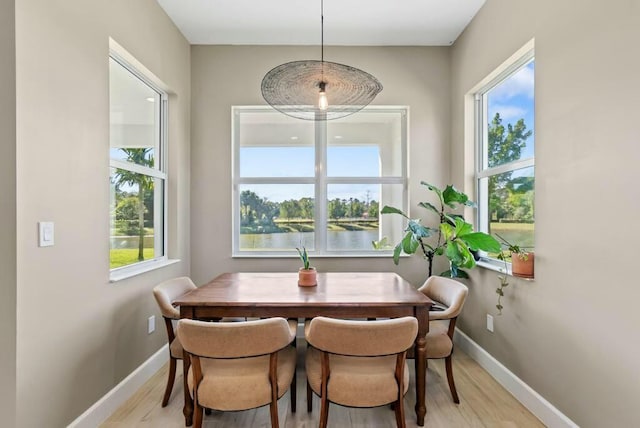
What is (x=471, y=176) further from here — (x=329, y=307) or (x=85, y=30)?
(x=85, y=30)

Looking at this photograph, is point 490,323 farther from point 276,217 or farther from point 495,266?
point 276,217

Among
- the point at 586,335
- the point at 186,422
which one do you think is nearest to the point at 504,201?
the point at 586,335

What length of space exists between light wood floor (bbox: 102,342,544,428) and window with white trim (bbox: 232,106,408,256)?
154cm

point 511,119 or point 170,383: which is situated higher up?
point 511,119

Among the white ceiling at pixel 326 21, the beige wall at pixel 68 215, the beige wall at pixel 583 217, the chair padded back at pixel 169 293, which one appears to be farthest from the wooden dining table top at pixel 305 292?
the white ceiling at pixel 326 21

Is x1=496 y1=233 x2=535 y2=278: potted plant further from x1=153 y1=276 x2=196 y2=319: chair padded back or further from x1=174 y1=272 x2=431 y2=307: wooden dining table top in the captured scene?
x1=153 y1=276 x2=196 y2=319: chair padded back

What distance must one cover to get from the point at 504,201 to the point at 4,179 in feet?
9.93

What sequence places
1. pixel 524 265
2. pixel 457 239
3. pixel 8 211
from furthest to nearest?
1. pixel 457 239
2. pixel 524 265
3. pixel 8 211

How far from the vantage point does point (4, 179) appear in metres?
1.25

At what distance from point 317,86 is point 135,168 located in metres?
1.54

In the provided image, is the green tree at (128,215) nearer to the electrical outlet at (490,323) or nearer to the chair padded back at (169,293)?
the chair padded back at (169,293)

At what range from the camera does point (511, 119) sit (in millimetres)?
2592

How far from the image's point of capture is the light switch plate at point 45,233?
1.60m

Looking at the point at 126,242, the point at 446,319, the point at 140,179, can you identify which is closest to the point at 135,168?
the point at 140,179
